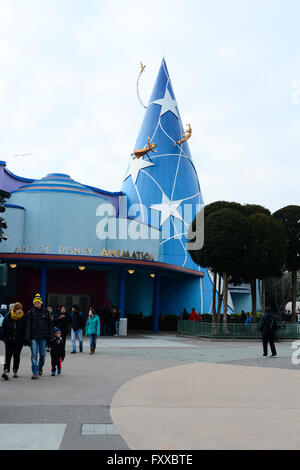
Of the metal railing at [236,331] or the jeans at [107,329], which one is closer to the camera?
the metal railing at [236,331]

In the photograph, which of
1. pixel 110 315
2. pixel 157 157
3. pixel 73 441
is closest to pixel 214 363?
pixel 73 441

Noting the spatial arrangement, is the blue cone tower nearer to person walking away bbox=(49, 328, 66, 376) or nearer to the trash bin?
the trash bin

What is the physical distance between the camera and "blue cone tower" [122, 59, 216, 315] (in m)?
39.2

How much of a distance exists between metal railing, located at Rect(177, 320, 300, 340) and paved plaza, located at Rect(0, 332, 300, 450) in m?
10.1

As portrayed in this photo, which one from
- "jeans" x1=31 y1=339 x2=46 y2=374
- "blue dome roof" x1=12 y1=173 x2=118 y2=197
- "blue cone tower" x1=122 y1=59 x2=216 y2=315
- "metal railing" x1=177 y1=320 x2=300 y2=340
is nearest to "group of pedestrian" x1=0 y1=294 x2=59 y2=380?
"jeans" x1=31 y1=339 x2=46 y2=374

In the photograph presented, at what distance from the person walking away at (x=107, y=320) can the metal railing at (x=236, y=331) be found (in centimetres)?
459

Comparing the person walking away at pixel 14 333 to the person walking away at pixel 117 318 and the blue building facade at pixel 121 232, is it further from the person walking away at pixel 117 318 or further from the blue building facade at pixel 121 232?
the person walking away at pixel 117 318

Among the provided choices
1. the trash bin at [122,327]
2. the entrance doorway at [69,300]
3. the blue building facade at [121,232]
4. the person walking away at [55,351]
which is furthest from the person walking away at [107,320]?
the person walking away at [55,351]

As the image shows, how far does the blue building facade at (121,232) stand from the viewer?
91.0ft

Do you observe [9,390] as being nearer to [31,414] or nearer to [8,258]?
[31,414]

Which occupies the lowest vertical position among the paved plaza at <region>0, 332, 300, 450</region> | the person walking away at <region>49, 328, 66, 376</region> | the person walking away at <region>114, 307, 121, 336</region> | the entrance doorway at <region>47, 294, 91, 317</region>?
the paved plaza at <region>0, 332, 300, 450</region>
